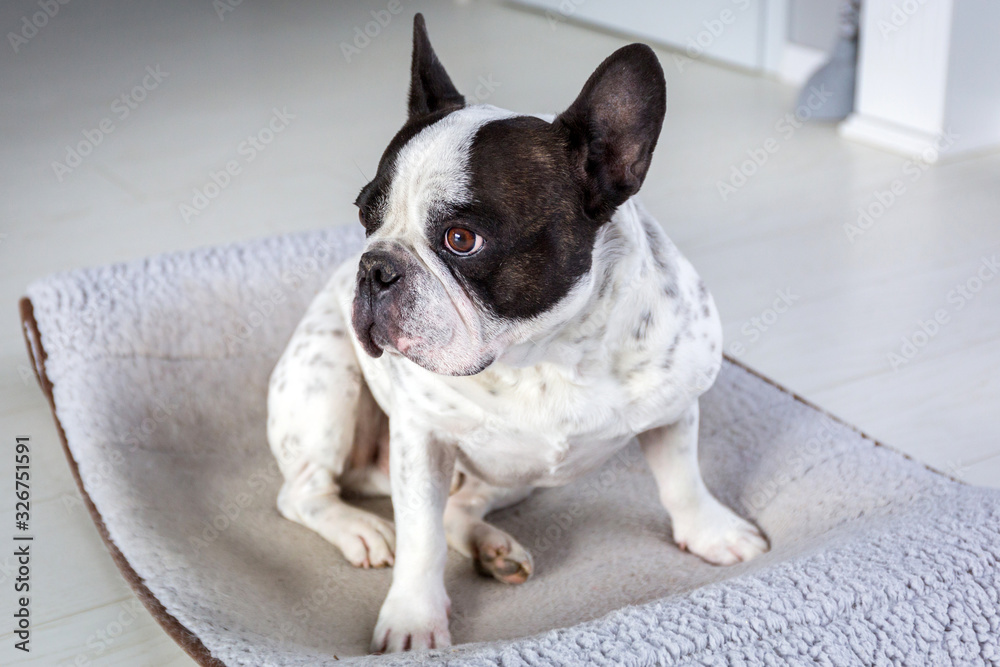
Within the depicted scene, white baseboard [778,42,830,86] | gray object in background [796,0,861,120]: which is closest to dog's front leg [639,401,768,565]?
gray object in background [796,0,861,120]

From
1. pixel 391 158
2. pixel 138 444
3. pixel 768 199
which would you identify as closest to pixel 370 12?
pixel 768 199

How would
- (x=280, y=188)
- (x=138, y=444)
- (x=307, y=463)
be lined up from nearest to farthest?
1. (x=307, y=463)
2. (x=138, y=444)
3. (x=280, y=188)

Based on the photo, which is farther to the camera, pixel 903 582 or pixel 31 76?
pixel 31 76

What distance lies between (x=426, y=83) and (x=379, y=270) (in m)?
0.35

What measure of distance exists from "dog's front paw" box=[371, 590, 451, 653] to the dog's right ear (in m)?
0.68

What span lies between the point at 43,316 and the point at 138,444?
39 centimetres

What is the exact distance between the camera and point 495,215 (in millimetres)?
1236

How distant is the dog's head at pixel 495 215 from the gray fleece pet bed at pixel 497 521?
392 mm

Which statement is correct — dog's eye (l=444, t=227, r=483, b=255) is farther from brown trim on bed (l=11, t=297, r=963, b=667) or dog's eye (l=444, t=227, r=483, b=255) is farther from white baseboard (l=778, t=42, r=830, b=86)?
white baseboard (l=778, t=42, r=830, b=86)

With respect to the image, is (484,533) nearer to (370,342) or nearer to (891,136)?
(370,342)

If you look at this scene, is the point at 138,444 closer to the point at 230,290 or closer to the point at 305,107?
the point at 230,290

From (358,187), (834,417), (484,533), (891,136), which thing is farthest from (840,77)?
(484,533)

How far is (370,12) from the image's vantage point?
6457mm

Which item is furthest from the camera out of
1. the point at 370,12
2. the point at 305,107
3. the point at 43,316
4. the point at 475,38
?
the point at 370,12
